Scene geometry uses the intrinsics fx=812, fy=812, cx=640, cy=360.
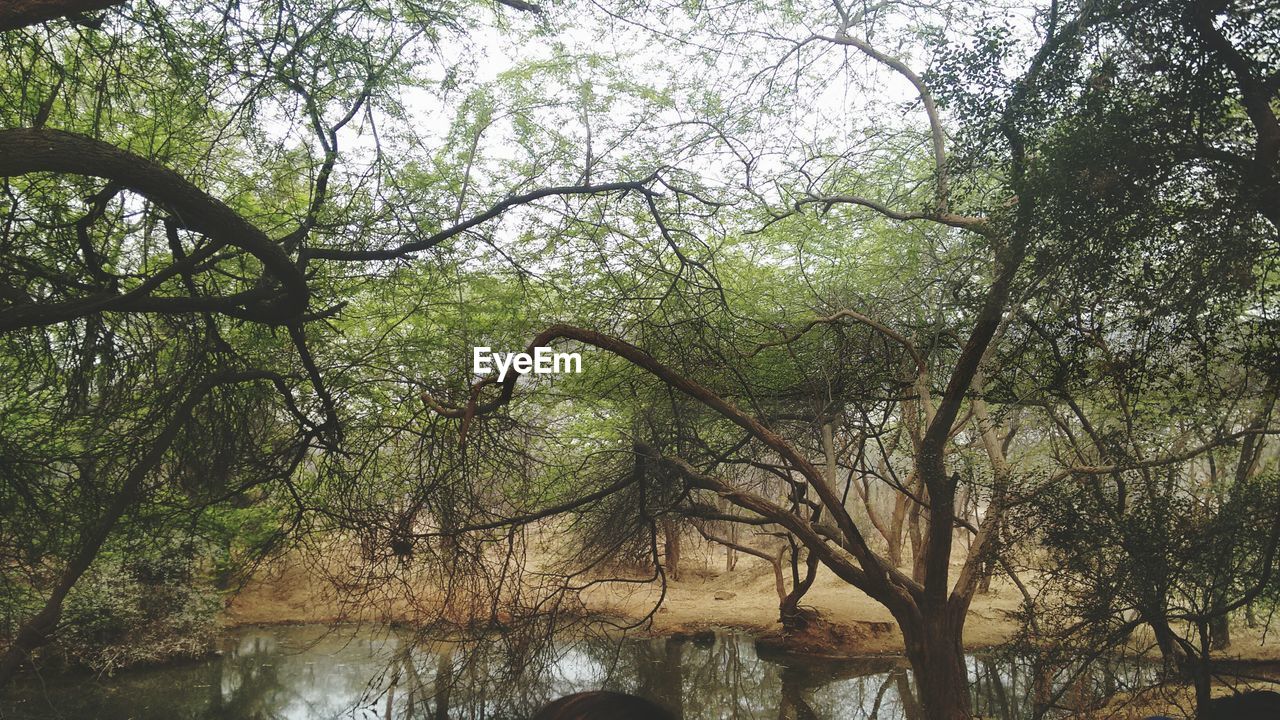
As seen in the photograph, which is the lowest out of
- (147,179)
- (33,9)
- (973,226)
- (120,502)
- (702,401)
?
(120,502)

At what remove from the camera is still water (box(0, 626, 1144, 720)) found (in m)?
6.55

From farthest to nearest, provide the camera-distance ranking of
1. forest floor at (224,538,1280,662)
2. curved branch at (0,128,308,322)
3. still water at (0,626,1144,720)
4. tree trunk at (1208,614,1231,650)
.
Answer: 1. forest floor at (224,538,1280,662)
2. still water at (0,626,1144,720)
3. tree trunk at (1208,614,1231,650)
4. curved branch at (0,128,308,322)

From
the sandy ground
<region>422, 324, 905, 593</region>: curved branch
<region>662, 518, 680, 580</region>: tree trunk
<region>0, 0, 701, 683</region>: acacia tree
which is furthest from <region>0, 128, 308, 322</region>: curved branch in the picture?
<region>662, 518, 680, 580</region>: tree trunk

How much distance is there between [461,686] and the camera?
19.1 feet

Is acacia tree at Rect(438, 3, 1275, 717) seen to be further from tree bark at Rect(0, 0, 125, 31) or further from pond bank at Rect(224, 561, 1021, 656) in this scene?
pond bank at Rect(224, 561, 1021, 656)

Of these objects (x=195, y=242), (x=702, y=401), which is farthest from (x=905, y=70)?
(x=195, y=242)

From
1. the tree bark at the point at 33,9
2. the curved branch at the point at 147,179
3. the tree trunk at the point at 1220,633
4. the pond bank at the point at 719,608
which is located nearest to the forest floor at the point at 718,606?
the pond bank at the point at 719,608

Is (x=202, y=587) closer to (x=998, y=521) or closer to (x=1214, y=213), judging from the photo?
(x=998, y=521)

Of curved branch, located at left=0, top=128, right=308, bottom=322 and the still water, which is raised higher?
curved branch, located at left=0, top=128, right=308, bottom=322

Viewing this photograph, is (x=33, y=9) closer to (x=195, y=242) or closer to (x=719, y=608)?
(x=195, y=242)

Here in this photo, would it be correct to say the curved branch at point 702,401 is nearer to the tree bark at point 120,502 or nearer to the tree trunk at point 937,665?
the tree trunk at point 937,665

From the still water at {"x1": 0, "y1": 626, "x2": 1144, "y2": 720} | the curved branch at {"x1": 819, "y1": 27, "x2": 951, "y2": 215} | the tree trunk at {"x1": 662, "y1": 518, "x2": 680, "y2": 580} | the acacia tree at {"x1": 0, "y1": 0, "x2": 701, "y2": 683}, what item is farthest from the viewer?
the tree trunk at {"x1": 662, "y1": 518, "x2": 680, "y2": 580}

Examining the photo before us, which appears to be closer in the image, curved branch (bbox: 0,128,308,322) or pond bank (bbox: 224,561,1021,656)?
curved branch (bbox: 0,128,308,322)

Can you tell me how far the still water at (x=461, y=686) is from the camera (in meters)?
6.55
